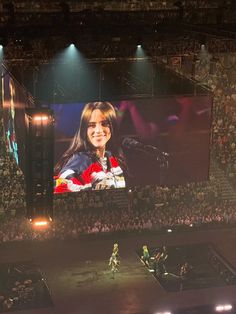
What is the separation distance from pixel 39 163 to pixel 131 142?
2217 mm

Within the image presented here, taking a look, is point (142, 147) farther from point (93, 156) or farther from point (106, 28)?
point (106, 28)

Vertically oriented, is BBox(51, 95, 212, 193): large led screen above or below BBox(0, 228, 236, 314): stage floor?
above

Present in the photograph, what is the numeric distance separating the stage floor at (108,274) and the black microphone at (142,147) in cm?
203

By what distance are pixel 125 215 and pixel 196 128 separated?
2596 millimetres

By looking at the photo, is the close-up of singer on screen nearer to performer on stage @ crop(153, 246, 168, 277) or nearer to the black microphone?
the black microphone

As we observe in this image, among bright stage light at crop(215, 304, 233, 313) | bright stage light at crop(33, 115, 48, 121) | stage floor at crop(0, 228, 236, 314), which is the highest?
bright stage light at crop(33, 115, 48, 121)

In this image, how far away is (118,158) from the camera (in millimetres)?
12117

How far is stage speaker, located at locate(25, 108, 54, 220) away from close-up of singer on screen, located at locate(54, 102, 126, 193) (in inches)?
44.3

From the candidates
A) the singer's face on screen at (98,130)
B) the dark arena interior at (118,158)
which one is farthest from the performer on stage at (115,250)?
the singer's face on screen at (98,130)

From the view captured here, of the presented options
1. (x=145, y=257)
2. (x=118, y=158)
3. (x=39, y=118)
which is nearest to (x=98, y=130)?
(x=118, y=158)

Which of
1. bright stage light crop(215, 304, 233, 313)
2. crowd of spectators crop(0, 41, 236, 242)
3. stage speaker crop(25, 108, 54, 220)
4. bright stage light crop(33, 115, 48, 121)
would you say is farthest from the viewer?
crowd of spectators crop(0, 41, 236, 242)

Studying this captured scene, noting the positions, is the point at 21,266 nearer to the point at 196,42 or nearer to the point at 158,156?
the point at 158,156

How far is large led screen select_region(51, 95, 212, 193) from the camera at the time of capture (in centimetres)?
1179

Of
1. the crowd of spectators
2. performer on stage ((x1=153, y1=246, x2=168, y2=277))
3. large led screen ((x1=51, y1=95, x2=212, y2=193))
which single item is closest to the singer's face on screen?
large led screen ((x1=51, y1=95, x2=212, y2=193))
